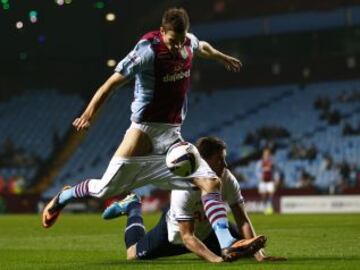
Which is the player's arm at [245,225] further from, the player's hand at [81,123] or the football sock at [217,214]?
the player's hand at [81,123]

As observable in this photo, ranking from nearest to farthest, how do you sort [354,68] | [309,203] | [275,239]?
[275,239]
[309,203]
[354,68]

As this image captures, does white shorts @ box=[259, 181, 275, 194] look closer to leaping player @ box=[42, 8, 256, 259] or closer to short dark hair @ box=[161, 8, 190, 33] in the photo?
leaping player @ box=[42, 8, 256, 259]

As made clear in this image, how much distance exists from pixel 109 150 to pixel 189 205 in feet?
94.6

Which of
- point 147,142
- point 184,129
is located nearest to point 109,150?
point 184,129

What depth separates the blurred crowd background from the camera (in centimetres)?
3416

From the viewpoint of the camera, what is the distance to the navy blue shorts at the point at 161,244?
9148 millimetres

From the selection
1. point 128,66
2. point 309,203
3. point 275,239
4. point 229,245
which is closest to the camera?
point 229,245

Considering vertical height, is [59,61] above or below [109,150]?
above

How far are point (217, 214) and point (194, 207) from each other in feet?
2.14

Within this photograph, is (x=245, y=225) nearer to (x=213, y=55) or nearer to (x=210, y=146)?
(x=210, y=146)

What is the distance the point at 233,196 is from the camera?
29.2 feet

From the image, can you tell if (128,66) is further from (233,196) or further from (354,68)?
(354,68)

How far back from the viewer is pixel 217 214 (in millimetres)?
8172

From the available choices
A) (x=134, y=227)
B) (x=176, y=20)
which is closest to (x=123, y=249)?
(x=134, y=227)
